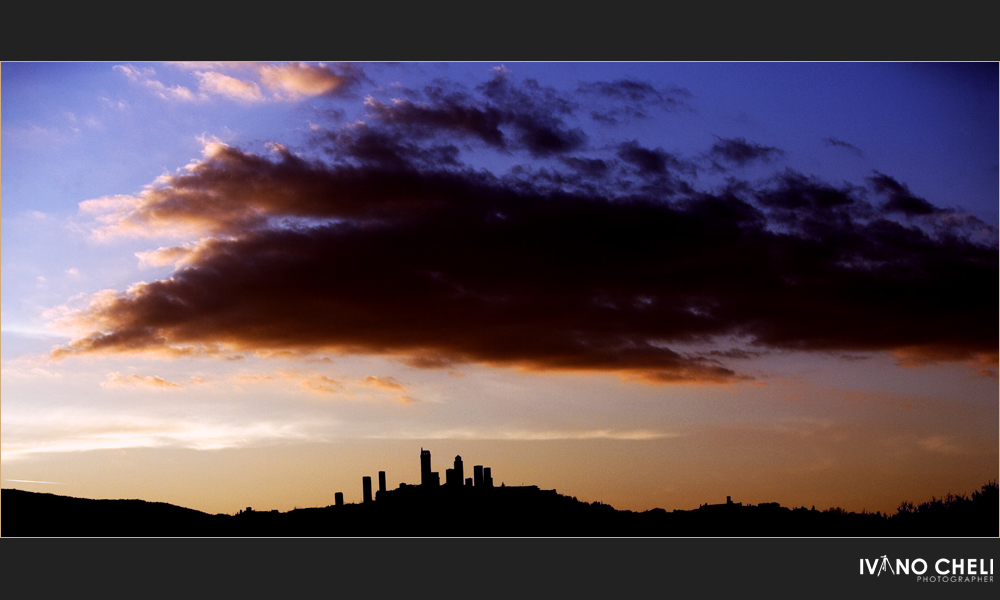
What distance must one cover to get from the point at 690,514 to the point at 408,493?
1283 inches

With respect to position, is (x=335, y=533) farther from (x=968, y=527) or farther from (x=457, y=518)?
(x=968, y=527)

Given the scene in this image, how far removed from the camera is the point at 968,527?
82438 millimetres

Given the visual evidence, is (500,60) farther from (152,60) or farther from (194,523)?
(194,523)

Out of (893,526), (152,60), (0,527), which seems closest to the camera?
(152,60)

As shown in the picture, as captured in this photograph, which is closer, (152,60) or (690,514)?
(152,60)

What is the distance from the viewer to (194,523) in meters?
88.2

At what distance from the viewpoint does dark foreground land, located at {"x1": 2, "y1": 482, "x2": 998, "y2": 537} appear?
83500 mm

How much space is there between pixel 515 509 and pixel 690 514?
61.8 feet

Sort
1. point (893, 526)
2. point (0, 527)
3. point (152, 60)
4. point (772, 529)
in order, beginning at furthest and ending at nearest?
point (772, 529)
point (893, 526)
point (0, 527)
point (152, 60)

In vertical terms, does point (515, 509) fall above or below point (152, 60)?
below

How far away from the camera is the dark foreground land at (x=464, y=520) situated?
83.5 metres

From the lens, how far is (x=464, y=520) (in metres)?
100
